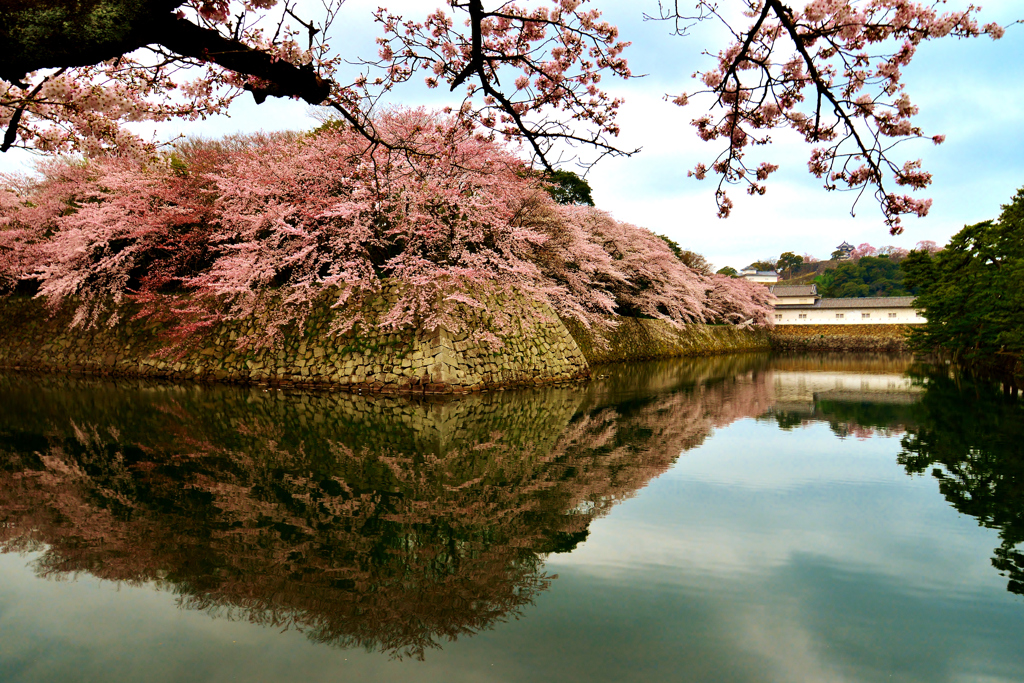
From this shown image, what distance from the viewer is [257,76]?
438 centimetres

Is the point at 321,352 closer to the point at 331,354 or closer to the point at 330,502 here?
the point at 331,354

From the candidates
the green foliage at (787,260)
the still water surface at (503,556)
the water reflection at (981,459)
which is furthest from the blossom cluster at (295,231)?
the green foliage at (787,260)

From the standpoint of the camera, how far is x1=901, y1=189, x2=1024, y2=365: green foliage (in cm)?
1484

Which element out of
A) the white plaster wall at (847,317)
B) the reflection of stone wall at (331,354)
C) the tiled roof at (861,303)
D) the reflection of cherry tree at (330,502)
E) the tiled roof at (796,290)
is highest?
the tiled roof at (796,290)

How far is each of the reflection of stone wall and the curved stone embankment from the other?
0.02 metres

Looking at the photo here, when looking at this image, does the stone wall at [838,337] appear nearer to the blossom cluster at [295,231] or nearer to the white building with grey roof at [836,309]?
the white building with grey roof at [836,309]

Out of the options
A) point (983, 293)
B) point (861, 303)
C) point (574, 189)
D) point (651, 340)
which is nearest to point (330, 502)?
point (983, 293)

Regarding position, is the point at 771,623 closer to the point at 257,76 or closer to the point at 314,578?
the point at 314,578

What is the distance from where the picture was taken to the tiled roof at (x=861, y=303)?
4134 centimetres

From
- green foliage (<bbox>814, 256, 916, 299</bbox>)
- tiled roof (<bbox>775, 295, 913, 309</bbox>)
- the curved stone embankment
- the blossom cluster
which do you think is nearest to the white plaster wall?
tiled roof (<bbox>775, 295, 913, 309</bbox>)

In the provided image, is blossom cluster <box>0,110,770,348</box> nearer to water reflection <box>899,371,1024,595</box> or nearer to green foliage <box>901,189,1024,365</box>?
water reflection <box>899,371,1024,595</box>

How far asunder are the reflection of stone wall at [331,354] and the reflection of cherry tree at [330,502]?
2.95 m

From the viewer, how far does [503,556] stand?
11.2 feet

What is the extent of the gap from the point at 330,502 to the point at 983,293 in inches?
789
